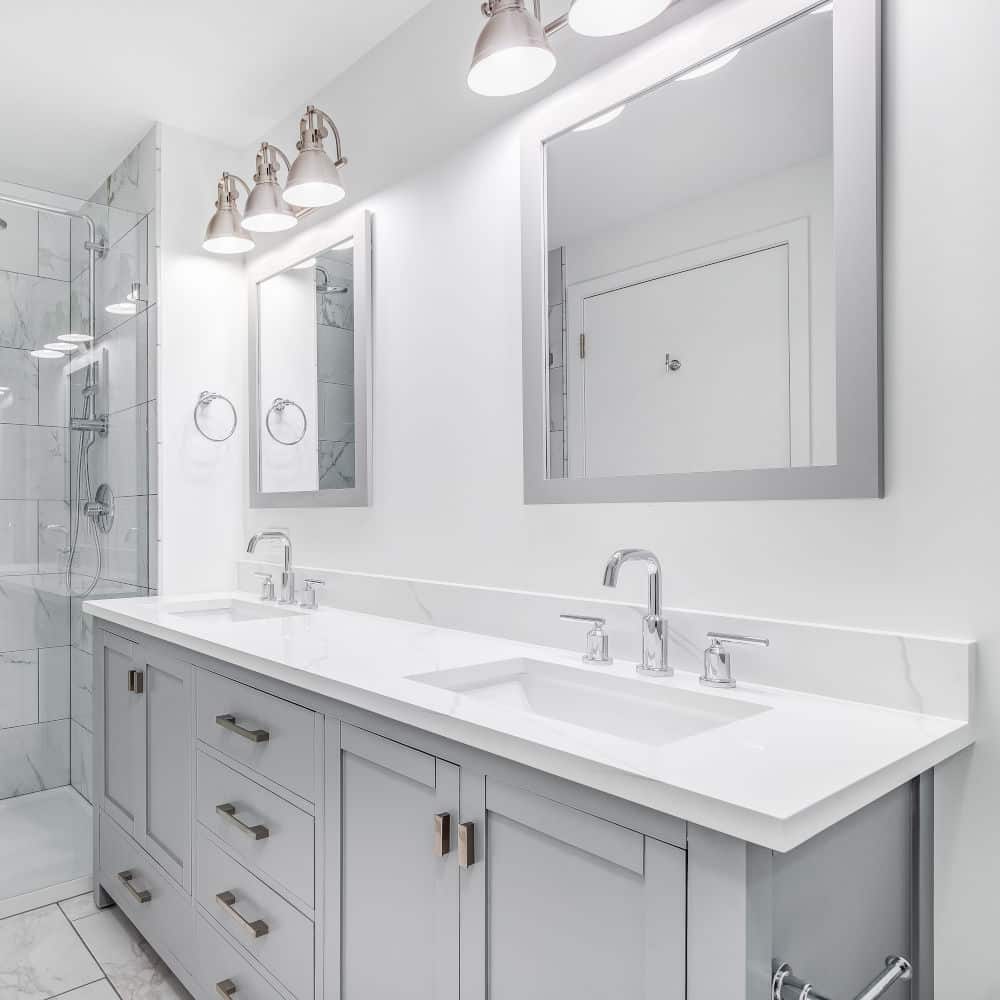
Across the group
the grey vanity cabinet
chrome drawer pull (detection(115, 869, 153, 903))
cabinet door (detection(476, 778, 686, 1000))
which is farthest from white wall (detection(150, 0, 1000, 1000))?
chrome drawer pull (detection(115, 869, 153, 903))

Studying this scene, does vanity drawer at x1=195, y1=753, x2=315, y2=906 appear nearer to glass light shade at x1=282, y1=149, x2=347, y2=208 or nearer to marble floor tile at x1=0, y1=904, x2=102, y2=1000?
marble floor tile at x1=0, y1=904, x2=102, y2=1000

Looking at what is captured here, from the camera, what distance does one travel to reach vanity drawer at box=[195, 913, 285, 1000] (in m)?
1.52

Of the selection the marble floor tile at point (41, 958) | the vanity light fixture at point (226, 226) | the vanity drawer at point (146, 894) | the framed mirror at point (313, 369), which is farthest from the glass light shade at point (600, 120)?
the marble floor tile at point (41, 958)

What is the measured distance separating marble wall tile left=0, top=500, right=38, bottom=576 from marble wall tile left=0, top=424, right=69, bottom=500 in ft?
0.10

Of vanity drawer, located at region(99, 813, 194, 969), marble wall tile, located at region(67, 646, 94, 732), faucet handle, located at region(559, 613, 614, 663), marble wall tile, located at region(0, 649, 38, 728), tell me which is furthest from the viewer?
marble wall tile, located at region(67, 646, 94, 732)

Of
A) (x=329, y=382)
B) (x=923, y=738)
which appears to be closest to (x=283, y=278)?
(x=329, y=382)

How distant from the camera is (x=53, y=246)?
272 centimetres

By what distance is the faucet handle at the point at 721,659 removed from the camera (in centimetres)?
125

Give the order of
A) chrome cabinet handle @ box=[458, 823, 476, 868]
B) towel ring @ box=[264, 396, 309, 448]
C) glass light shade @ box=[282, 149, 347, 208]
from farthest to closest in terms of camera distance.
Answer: towel ring @ box=[264, 396, 309, 448] → glass light shade @ box=[282, 149, 347, 208] → chrome cabinet handle @ box=[458, 823, 476, 868]

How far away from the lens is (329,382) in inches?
92.1

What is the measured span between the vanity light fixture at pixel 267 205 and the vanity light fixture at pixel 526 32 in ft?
2.86

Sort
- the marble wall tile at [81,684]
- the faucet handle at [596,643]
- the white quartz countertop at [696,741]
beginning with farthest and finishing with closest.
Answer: the marble wall tile at [81,684] → the faucet handle at [596,643] → the white quartz countertop at [696,741]

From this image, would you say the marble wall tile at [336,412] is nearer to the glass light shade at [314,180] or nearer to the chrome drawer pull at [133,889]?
the glass light shade at [314,180]

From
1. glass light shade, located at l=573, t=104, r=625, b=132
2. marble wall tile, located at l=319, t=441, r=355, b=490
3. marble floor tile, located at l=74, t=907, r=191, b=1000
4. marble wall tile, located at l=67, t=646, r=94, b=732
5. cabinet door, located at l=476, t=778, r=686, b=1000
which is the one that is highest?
glass light shade, located at l=573, t=104, r=625, b=132
